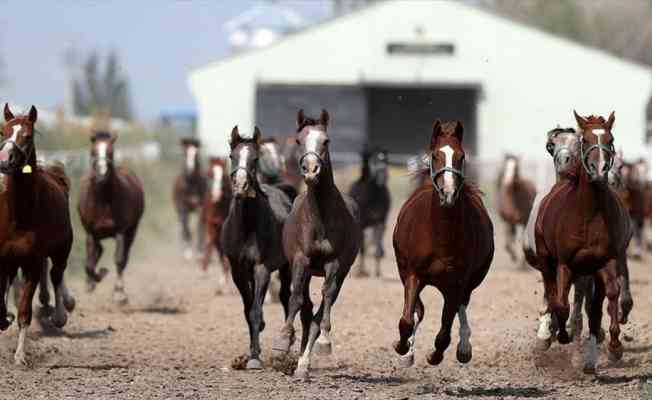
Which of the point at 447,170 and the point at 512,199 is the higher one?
the point at 447,170

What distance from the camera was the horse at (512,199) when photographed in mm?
27031

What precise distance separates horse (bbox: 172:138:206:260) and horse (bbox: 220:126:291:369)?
49.1ft

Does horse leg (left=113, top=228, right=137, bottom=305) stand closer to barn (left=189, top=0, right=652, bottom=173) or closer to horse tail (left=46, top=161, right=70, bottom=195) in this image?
horse tail (left=46, top=161, right=70, bottom=195)

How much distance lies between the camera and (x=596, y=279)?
13.0m

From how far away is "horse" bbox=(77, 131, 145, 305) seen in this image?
1995cm

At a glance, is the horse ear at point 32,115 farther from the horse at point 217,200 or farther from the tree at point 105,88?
the tree at point 105,88

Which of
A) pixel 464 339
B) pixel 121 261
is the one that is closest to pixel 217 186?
pixel 121 261

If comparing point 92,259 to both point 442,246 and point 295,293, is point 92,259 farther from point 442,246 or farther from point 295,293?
point 442,246

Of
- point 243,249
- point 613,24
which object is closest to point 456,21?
point 613,24

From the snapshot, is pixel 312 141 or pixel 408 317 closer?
pixel 408 317

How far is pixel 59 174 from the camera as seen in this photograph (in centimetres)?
1711

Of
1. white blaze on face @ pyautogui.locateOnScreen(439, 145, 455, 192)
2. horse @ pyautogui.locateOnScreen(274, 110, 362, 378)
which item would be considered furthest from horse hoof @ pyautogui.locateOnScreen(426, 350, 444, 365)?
white blaze on face @ pyautogui.locateOnScreen(439, 145, 455, 192)

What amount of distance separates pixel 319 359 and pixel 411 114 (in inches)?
1662

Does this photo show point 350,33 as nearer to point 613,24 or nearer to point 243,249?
point 613,24
